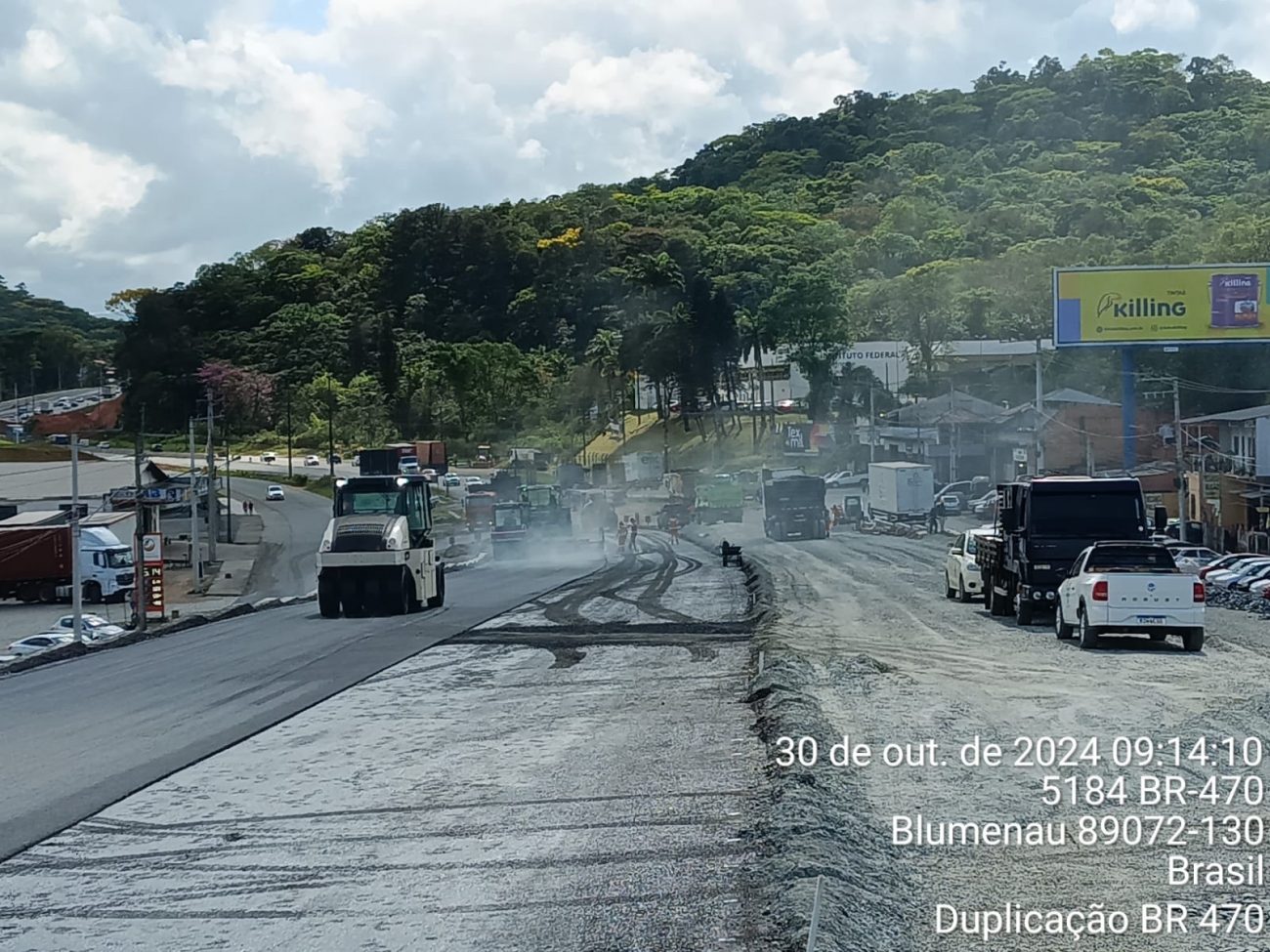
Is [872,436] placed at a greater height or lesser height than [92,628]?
greater

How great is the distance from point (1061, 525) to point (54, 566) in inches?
1979

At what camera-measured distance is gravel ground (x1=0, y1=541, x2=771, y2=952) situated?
951 cm

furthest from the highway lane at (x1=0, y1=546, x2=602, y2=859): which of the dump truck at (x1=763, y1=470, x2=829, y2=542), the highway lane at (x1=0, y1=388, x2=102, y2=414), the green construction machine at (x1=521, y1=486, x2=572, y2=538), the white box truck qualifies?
the highway lane at (x1=0, y1=388, x2=102, y2=414)

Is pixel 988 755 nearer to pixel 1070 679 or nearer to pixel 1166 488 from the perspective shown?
pixel 1070 679

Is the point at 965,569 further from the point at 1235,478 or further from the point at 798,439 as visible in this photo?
the point at 798,439

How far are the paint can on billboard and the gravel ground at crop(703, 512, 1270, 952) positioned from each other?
129 ft

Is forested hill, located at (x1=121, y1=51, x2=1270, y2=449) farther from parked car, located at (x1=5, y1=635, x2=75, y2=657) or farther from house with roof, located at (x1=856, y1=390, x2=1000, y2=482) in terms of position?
parked car, located at (x1=5, y1=635, x2=75, y2=657)

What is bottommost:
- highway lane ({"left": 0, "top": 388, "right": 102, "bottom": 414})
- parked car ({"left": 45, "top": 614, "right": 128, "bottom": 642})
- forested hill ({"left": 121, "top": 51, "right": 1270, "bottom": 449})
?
parked car ({"left": 45, "top": 614, "right": 128, "bottom": 642})

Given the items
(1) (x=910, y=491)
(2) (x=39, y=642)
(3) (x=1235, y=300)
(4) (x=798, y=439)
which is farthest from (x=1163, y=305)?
(4) (x=798, y=439)

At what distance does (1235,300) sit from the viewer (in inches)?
2645

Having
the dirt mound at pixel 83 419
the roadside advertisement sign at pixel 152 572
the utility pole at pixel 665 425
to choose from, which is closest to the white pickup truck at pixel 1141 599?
the roadside advertisement sign at pixel 152 572

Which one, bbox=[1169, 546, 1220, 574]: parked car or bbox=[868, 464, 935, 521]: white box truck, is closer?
bbox=[1169, 546, 1220, 574]: parked car

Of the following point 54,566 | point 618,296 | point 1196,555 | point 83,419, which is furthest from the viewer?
point 618,296

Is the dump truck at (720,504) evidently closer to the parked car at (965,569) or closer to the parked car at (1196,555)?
the parked car at (1196,555)
